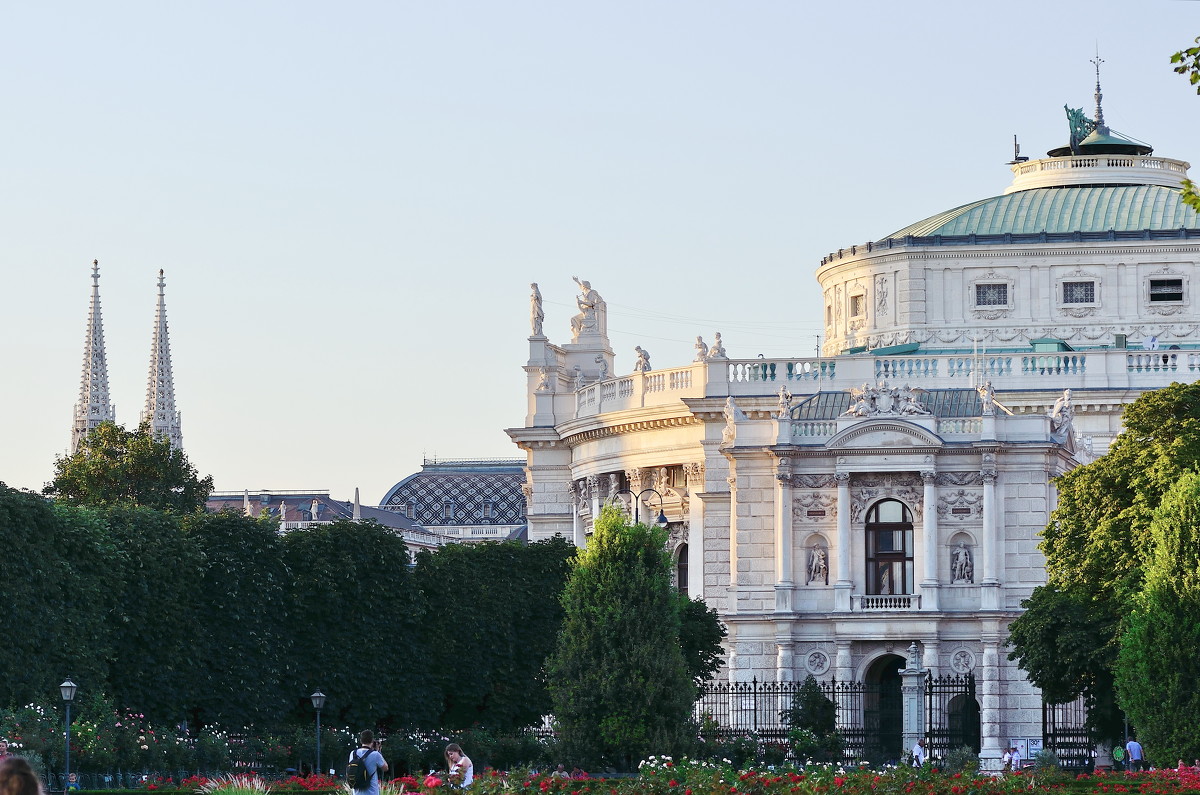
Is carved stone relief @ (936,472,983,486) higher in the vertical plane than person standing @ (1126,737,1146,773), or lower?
higher

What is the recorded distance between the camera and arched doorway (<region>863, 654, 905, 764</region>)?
69188mm

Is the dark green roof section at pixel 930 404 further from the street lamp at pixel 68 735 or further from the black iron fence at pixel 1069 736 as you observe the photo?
the street lamp at pixel 68 735

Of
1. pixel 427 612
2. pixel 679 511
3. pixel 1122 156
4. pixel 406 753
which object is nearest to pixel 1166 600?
pixel 406 753

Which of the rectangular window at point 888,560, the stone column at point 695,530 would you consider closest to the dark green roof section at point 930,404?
the rectangular window at point 888,560

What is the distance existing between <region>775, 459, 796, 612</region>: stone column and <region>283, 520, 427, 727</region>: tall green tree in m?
13.5

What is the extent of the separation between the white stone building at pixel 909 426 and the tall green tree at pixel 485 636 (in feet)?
28.6

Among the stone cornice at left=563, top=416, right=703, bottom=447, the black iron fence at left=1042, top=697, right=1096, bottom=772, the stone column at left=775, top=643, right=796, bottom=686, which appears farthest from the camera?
the stone cornice at left=563, top=416, right=703, bottom=447

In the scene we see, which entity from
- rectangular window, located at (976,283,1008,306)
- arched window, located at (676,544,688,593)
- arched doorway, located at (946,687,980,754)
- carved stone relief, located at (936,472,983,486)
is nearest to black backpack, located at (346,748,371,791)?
arched doorway, located at (946,687,980,754)

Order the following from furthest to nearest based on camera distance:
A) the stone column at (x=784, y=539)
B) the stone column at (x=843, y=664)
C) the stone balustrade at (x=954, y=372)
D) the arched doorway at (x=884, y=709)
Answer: the stone balustrade at (x=954, y=372) → the stone column at (x=784, y=539) → the stone column at (x=843, y=664) → the arched doorway at (x=884, y=709)

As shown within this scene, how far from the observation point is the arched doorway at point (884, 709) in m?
69.2

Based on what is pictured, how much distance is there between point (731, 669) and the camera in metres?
75.9

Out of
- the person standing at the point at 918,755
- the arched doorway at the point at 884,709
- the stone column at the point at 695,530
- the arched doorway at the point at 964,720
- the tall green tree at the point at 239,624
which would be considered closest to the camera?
the person standing at the point at 918,755

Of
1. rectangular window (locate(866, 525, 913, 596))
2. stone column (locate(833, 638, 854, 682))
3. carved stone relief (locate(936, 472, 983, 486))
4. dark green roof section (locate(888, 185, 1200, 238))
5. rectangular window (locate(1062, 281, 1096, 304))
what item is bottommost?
stone column (locate(833, 638, 854, 682))

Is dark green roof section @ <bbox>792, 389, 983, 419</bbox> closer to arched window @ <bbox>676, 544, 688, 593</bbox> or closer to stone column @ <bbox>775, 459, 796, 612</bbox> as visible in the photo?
stone column @ <bbox>775, 459, 796, 612</bbox>
